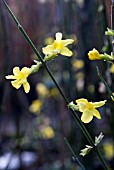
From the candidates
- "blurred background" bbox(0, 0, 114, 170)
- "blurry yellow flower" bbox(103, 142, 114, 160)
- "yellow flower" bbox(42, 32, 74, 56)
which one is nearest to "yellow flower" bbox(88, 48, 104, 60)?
"yellow flower" bbox(42, 32, 74, 56)

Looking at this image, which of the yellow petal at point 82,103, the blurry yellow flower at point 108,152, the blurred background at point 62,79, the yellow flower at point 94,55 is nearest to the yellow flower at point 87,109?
the yellow petal at point 82,103

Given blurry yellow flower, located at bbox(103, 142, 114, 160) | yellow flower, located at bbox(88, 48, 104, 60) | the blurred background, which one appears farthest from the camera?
blurry yellow flower, located at bbox(103, 142, 114, 160)

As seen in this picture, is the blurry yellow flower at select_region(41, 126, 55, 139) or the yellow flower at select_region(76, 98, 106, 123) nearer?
the yellow flower at select_region(76, 98, 106, 123)

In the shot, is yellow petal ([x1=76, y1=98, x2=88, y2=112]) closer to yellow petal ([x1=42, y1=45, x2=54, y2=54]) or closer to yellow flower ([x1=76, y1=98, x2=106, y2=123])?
yellow flower ([x1=76, y1=98, x2=106, y2=123])

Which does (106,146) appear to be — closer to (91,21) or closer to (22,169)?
(22,169)

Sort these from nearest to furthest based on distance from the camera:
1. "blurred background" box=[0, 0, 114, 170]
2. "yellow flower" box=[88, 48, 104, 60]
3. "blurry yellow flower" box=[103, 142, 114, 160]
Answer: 1. "yellow flower" box=[88, 48, 104, 60]
2. "blurred background" box=[0, 0, 114, 170]
3. "blurry yellow flower" box=[103, 142, 114, 160]

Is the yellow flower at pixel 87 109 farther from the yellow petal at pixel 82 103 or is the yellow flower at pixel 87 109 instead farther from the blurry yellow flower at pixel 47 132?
the blurry yellow flower at pixel 47 132

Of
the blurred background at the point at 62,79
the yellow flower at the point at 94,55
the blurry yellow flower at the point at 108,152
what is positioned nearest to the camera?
the yellow flower at the point at 94,55

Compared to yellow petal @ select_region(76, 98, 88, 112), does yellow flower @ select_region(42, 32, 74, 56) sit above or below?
above

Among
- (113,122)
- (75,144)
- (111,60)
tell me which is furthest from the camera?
(75,144)

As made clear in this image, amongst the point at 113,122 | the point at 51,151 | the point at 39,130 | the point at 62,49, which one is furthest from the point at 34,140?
the point at 62,49

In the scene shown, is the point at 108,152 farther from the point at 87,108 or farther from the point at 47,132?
the point at 87,108
